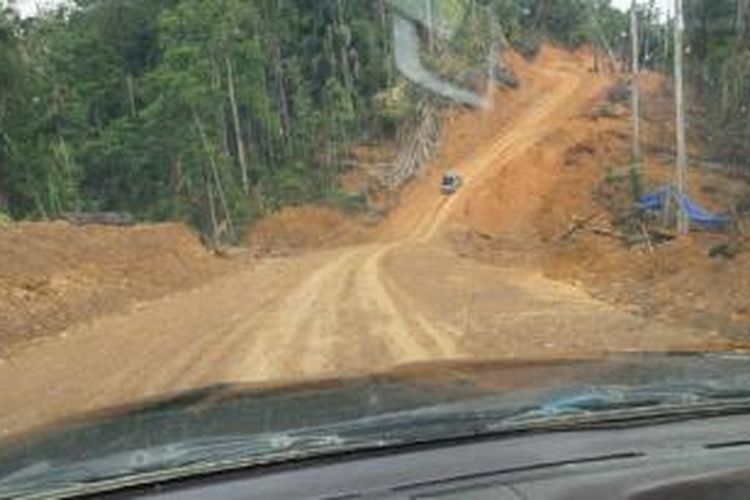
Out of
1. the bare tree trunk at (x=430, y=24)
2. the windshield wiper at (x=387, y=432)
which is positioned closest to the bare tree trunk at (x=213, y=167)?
the bare tree trunk at (x=430, y=24)

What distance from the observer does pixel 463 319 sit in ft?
70.4

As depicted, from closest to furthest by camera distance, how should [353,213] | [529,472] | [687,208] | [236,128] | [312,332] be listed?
[529,472]
[312,332]
[687,208]
[353,213]
[236,128]

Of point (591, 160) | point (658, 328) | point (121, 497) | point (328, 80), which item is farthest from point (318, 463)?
point (328, 80)

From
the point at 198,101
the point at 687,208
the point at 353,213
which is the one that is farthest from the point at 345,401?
the point at 198,101

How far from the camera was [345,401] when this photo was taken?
3344 millimetres

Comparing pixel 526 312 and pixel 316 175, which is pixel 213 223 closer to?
pixel 316 175

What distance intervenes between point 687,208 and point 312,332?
1951 cm

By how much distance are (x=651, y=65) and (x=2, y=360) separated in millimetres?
66783

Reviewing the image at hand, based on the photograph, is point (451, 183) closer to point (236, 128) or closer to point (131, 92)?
point (236, 128)

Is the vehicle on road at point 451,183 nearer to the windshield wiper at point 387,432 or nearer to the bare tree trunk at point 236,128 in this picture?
the bare tree trunk at point 236,128

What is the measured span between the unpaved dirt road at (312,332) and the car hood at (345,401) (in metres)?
0.69

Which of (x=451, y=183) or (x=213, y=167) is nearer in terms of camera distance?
(x=451, y=183)

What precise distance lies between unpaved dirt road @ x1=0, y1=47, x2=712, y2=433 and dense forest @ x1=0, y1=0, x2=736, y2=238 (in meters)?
20.7

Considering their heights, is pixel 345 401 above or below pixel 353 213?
above
